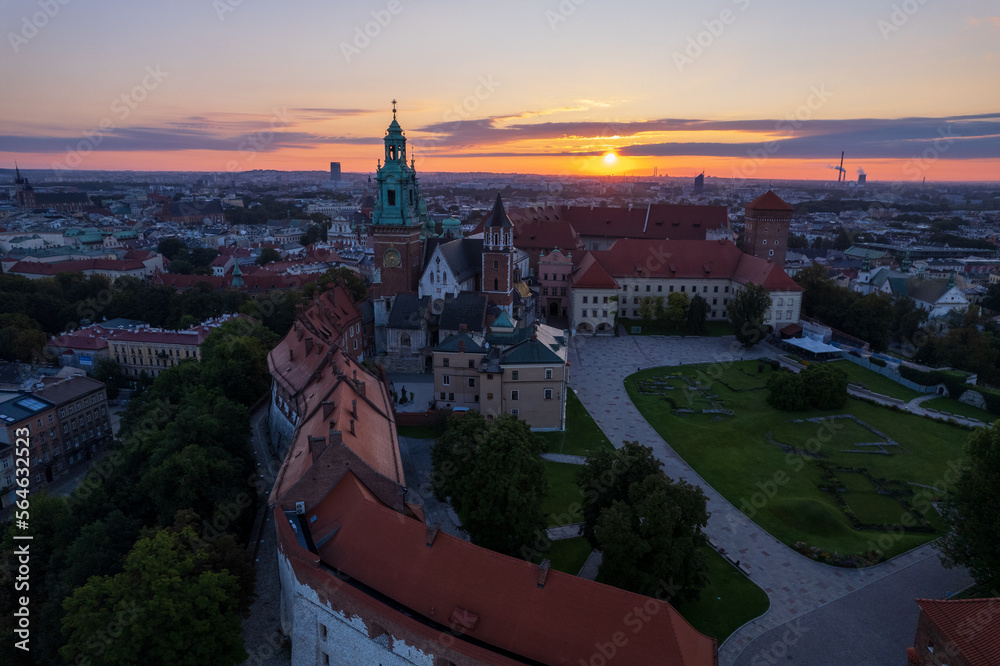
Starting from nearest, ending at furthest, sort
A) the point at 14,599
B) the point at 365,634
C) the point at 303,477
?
the point at 365,634 → the point at 303,477 → the point at 14,599

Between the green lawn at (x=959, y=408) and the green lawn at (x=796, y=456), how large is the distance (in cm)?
389

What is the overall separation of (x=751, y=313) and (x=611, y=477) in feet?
142

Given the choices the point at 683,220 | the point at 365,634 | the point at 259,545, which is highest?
the point at 683,220

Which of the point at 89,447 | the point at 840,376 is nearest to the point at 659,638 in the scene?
the point at 840,376

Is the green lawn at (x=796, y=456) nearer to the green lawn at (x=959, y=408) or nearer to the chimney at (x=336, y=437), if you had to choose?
the green lawn at (x=959, y=408)

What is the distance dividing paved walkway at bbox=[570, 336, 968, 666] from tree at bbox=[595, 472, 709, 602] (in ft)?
11.3

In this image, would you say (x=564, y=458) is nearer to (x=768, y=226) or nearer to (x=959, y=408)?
(x=959, y=408)

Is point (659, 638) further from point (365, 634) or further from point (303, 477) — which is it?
point (303, 477)

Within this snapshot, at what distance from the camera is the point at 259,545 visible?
104ft

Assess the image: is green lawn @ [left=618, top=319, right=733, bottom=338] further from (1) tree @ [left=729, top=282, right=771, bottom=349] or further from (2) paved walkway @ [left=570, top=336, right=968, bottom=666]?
(2) paved walkway @ [left=570, top=336, right=968, bottom=666]

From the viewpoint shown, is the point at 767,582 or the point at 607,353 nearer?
the point at 767,582

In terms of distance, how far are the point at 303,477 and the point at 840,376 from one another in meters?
42.8

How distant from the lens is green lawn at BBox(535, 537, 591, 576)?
28750mm

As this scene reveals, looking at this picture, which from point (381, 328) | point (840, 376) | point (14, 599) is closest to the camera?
point (14, 599)
